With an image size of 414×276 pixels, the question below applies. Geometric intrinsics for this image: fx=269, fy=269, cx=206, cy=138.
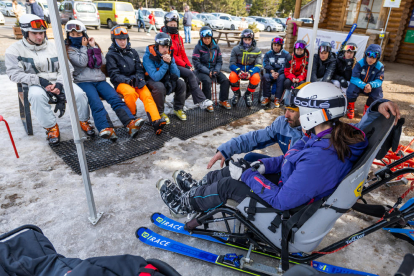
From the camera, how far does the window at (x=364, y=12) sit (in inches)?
483

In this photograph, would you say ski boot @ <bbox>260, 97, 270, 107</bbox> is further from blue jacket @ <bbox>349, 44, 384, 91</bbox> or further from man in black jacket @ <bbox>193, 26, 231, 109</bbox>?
blue jacket @ <bbox>349, 44, 384, 91</bbox>

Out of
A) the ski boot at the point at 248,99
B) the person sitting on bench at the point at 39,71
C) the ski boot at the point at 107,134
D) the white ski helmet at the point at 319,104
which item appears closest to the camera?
the white ski helmet at the point at 319,104

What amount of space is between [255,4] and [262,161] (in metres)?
52.6

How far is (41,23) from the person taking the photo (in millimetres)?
3910

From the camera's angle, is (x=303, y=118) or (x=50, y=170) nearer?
(x=303, y=118)

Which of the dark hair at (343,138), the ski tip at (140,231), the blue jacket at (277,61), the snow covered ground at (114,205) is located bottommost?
the snow covered ground at (114,205)

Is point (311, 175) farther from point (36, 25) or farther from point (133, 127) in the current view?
point (36, 25)

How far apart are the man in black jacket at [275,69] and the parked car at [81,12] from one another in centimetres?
1599

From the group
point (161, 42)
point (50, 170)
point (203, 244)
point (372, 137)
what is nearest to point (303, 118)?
point (372, 137)

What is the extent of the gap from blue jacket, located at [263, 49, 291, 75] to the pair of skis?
4.72 metres

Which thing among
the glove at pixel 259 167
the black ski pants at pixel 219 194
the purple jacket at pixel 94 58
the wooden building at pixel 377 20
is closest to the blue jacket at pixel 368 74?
the glove at pixel 259 167

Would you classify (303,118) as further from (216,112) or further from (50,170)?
(216,112)

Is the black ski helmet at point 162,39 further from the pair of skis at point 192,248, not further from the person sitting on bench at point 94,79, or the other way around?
the pair of skis at point 192,248

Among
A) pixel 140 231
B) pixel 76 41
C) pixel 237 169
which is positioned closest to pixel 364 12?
pixel 76 41
